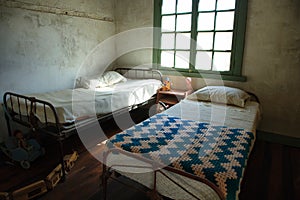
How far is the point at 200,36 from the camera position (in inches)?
136

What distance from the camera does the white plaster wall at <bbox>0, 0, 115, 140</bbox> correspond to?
2.76 meters

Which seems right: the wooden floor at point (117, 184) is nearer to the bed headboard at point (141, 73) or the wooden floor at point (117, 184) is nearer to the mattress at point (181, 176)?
the mattress at point (181, 176)

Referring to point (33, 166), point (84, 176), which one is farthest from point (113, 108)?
point (33, 166)

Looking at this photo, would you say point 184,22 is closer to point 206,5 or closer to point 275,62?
point 206,5

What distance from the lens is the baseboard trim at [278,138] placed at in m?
3.05

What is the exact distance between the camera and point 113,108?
9.32 feet

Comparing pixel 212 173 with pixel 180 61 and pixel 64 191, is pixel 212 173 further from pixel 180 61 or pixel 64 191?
pixel 180 61

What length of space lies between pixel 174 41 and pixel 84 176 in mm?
2632

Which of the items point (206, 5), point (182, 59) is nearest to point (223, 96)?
point (182, 59)

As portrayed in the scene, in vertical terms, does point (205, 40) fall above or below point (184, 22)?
below

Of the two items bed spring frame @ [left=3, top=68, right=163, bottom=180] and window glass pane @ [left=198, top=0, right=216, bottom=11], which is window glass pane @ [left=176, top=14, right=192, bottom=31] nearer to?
window glass pane @ [left=198, top=0, right=216, bottom=11]

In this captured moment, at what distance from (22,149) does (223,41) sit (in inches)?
123

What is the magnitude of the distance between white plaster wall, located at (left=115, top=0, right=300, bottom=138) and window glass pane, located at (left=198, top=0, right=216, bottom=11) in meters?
0.53

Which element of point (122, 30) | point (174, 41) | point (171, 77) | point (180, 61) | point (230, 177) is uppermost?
point (122, 30)
